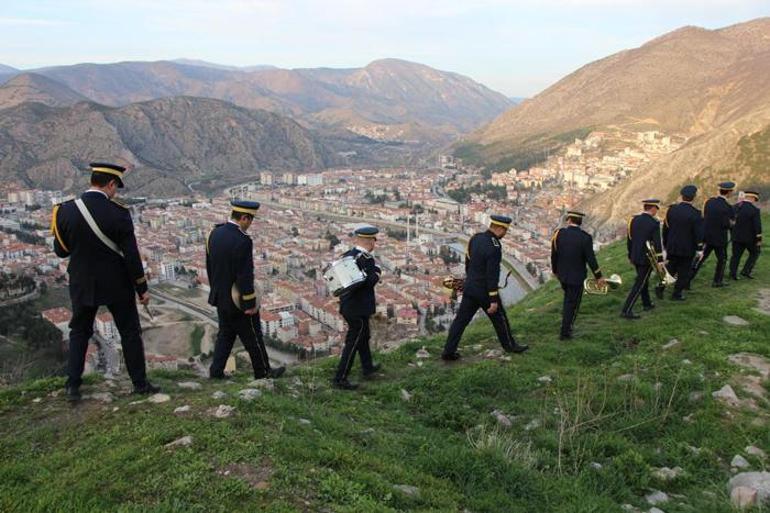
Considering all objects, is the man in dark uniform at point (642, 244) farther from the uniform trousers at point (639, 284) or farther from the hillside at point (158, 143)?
the hillside at point (158, 143)

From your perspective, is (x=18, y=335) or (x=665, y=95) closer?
(x=18, y=335)

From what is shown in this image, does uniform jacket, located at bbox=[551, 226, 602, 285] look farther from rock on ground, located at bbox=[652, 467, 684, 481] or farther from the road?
the road

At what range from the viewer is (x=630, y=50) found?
196125mm

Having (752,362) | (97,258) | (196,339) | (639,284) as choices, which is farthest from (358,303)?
(196,339)

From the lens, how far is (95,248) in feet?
16.4

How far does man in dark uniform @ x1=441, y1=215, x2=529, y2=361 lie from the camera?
6.85 m

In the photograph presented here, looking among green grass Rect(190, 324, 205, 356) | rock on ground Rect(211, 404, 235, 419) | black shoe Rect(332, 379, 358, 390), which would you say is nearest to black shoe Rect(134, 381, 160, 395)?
rock on ground Rect(211, 404, 235, 419)

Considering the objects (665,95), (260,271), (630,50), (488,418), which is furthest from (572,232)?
(630,50)

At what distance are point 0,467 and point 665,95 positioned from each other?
6263 inches

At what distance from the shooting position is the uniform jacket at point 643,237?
8.42 metres

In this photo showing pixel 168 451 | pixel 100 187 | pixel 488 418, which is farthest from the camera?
pixel 488 418

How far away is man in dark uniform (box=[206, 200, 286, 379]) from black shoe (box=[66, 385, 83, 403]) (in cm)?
134

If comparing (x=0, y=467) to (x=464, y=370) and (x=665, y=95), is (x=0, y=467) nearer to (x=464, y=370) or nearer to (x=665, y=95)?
(x=464, y=370)

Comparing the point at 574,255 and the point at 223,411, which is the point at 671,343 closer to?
the point at 574,255
